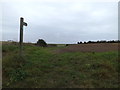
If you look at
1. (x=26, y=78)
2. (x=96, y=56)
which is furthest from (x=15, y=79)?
(x=96, y=56)

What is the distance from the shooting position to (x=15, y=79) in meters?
6.61

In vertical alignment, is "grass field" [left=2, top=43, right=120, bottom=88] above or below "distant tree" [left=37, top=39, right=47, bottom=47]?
below

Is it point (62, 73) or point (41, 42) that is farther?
point (41, 42)

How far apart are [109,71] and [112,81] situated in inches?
26.0

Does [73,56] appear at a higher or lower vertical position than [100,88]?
higher

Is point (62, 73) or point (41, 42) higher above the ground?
point (41, 42)

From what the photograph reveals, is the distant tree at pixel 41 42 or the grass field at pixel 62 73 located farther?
the distant tree at pixel 41 42

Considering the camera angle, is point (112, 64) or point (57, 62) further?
point (57, 62)

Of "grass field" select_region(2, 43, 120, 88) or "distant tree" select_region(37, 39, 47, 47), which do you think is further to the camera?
"distant tree" select_region(37, 39, 47, 47)

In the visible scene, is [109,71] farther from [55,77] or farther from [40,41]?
[40,41]

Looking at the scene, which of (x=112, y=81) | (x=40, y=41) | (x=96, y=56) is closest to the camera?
(x=112, y=81)

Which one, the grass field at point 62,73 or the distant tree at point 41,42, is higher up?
the distant tree at point 41,42

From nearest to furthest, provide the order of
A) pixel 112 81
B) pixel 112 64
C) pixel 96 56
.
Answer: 1. pixel 112 81
2. pixel 112 64
3. pixel 96 56

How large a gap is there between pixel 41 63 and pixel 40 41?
9.33 meters
